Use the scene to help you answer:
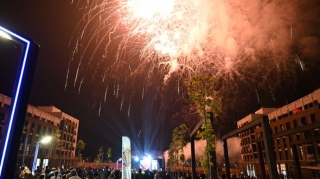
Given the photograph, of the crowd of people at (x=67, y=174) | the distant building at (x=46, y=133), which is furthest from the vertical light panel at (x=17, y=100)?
the distant building at (x=46, y=133)

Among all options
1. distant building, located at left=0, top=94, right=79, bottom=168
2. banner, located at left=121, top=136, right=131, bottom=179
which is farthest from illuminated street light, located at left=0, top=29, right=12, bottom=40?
distant building, located at left=0, top=94, right=79, bottom=168

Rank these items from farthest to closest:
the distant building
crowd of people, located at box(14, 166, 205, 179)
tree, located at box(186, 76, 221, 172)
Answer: the distant building, tree, located at box(186, 76, 221, 172), crowd of people, located at box(14, 166, 205, 179)

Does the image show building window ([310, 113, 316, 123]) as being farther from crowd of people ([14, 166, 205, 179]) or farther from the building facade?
crowd of people ([14, 166, 205, 179])

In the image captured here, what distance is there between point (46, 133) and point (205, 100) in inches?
2254

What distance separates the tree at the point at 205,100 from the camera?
14.1 m

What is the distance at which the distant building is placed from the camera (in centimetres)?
4782

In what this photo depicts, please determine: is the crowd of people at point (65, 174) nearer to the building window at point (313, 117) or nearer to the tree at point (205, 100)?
the tree at point (205, 100)

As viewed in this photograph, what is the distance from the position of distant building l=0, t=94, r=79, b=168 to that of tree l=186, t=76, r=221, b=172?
3866 cm

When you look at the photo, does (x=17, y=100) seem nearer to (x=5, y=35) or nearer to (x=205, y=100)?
(x=5, y=35)

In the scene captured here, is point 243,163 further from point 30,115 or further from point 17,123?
point 17,123

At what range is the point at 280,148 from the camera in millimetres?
51406

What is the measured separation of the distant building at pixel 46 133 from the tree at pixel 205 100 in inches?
1522

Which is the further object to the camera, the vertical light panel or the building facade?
the building facade

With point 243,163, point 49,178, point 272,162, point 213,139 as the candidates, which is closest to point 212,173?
point 213,139
